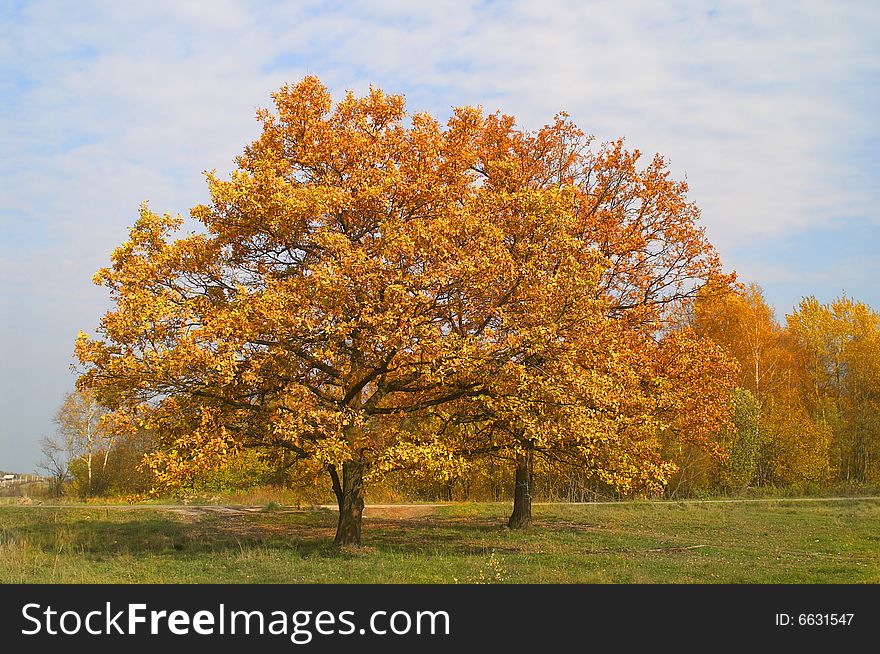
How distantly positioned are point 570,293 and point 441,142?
5.33m

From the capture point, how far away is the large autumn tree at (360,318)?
16.9m

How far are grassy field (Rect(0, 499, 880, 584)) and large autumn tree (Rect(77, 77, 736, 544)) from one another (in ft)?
7.17

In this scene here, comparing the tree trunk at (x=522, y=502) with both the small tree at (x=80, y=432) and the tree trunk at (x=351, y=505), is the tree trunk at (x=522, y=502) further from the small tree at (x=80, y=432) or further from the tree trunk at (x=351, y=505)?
the small tree at (x=80, y=432)

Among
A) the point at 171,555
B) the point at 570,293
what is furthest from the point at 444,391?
the point at 171,555

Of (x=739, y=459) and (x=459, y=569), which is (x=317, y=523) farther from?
(x=739, y=459)

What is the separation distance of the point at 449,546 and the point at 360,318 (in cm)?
708

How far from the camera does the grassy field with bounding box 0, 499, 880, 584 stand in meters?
14.9

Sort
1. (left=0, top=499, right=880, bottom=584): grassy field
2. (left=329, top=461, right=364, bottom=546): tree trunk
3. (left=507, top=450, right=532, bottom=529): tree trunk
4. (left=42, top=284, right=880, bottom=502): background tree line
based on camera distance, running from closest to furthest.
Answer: (left=0, top=499, right=880, bottom=584): grassy field < (left=329, top=461, right=364, bottom=546): tree trunk < (left=507, top=450, right=532, bottom=529): tree trunk < (left=42, top=284, right=880, bottom=502): background tree line

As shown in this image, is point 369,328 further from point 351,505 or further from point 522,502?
point 522,502

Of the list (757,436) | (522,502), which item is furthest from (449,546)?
(757,436)

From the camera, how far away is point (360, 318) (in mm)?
17141

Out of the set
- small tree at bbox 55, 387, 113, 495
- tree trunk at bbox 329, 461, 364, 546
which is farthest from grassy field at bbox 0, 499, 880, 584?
small tree at bbox 55, 387, 113, 495

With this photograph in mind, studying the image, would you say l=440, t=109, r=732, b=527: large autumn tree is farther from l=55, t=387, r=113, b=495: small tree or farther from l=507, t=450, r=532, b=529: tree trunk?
l=55, t=387, r=113, b=495: small tree

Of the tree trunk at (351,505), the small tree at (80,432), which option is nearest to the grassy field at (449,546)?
the tree trunk at (351,505)
